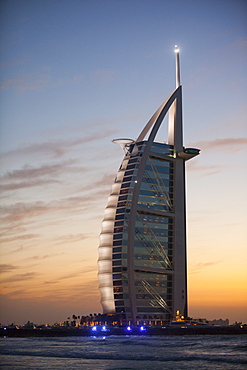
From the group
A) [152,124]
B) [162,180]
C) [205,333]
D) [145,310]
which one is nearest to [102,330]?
[145,310]

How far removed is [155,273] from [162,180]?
2390 cm

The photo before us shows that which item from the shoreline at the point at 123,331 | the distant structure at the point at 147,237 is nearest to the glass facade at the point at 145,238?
the distant structure at the point at 147,237

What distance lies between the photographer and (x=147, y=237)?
146500mm

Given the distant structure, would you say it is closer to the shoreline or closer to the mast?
the mast

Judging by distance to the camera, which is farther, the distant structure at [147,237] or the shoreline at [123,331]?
the distant structure at [147,237]

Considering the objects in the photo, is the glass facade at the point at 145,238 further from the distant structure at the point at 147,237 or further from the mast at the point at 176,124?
the mast at the point at 176,124

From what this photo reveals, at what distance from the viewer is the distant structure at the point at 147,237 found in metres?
142

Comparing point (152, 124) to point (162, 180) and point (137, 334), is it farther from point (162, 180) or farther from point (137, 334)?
point (137, 334)

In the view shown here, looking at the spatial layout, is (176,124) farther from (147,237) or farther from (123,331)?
(123,331)

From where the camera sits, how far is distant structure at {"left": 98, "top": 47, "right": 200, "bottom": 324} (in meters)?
142

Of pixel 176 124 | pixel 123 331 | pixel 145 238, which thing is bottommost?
pixel 123 331

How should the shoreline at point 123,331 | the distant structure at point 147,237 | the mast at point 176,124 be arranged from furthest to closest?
the mast at point 176,124 < the distant structure at point 147,237 < the shoreline at point 123,331

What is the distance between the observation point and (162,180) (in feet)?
498

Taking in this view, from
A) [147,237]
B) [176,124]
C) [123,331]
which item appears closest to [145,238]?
[147,237]
